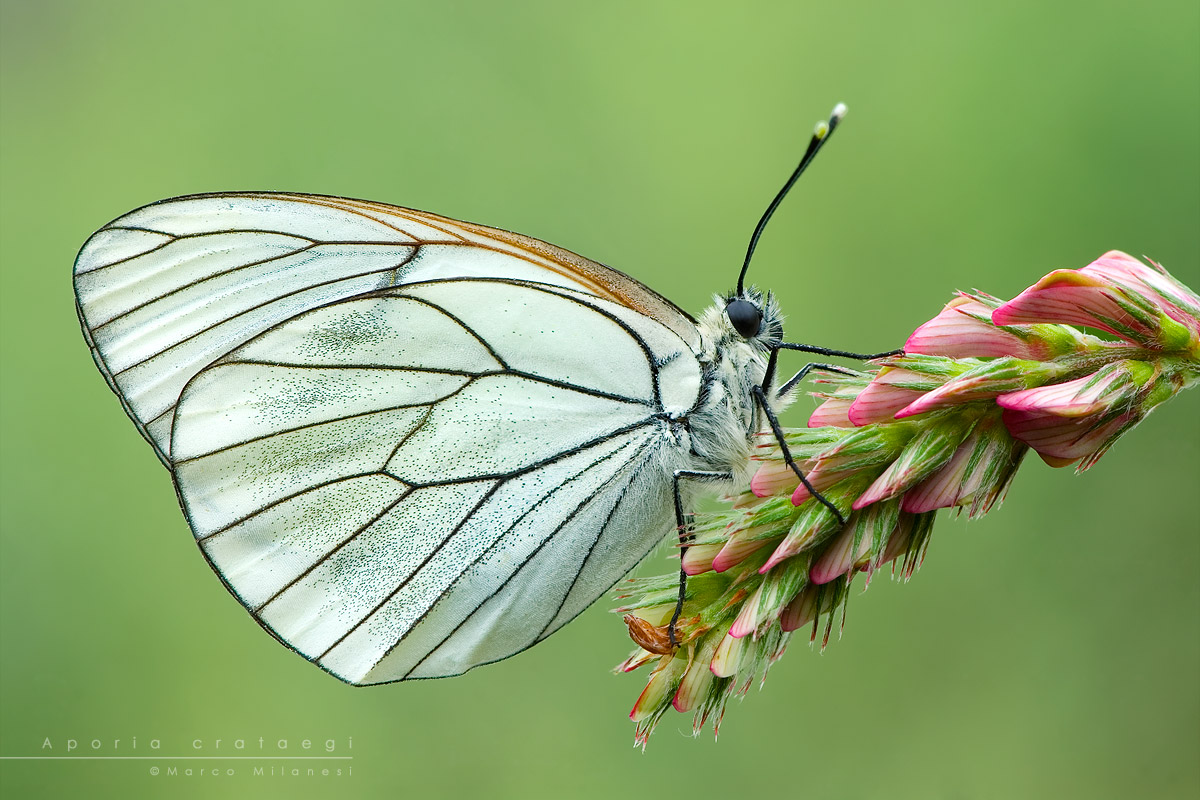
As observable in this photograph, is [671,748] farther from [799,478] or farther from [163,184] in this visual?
[163,184]

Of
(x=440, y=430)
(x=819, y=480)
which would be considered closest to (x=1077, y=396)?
(x=819, y=480)

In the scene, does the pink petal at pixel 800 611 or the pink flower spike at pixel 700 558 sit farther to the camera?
the pink flower spike at pixel 700 558

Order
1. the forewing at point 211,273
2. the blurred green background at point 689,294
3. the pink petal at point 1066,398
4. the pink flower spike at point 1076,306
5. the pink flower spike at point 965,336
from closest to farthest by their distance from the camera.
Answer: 1. the pink petal at point 1066,398
2. the pink flower spike at point 1076,306
3. the pink flower spike at point 965,336
4. the forewing at point 211,273
5. the blurred green background at point 689,294

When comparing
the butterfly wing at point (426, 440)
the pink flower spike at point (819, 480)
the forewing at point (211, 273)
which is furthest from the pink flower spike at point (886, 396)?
the forewing at point (211, 273)

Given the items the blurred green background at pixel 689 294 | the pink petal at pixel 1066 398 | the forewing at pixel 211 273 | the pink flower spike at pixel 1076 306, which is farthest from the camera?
the blurred green background at pixel 689 294

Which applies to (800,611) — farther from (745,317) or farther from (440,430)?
(440,430)

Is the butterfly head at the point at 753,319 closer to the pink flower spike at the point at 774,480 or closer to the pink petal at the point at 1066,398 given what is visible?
the pink flower spike at the point at 774,480

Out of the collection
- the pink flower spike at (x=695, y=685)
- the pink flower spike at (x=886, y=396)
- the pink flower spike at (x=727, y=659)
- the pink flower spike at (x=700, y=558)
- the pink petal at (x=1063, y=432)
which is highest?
the pink flower spike at (x=886, y=396)
